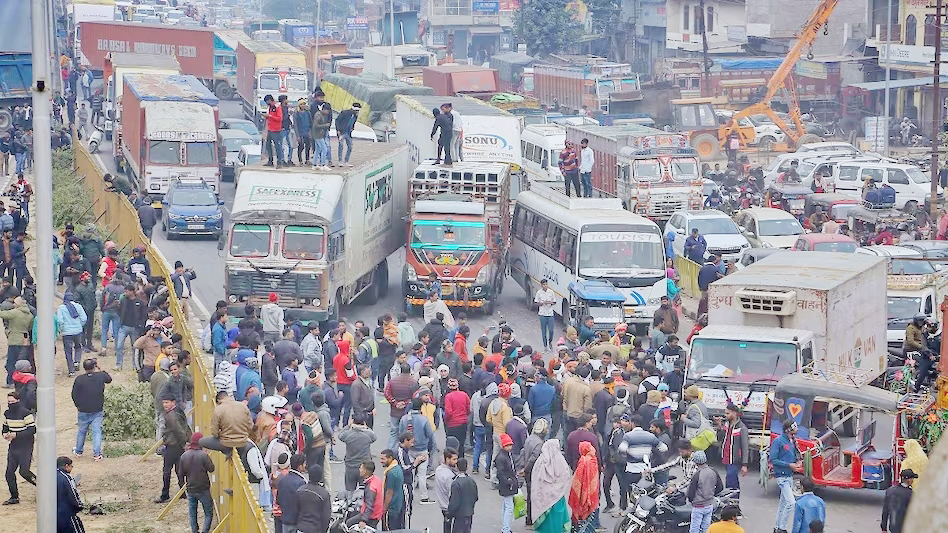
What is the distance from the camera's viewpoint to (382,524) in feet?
46.1

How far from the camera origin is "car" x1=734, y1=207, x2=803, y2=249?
1383 inches

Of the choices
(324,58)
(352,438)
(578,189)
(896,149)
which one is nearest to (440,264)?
(578,189)

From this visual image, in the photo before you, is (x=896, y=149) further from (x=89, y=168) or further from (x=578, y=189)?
(x=89, y=168)

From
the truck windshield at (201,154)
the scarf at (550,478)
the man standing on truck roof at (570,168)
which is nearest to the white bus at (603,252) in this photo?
the man standing on truck roof at (570,168)

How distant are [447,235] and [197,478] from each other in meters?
16.2

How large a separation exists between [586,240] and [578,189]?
22.5 feet

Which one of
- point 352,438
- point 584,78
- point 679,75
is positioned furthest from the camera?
point 679,75

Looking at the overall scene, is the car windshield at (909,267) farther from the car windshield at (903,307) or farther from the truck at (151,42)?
the truck at (151,42)

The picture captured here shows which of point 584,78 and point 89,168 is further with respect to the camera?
point 584,78

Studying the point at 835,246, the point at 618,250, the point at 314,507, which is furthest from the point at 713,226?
the point at 314,507

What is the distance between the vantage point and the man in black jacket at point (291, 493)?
12.8 meters

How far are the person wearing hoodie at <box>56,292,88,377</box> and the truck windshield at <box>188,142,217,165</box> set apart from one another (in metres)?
18.4

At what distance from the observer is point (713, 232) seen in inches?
1372

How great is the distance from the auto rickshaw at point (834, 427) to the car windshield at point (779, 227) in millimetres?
17320
